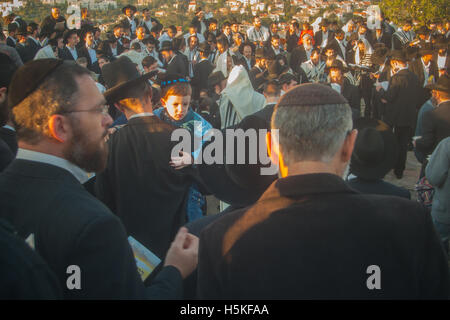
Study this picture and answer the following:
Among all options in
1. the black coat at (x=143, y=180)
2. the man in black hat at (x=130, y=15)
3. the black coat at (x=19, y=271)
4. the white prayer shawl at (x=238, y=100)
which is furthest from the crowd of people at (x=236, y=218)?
the man in black hat at (x=130, y=15)

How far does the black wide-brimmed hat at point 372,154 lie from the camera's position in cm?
253

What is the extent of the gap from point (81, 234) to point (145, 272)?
80 cm

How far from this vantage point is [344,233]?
1169 mm

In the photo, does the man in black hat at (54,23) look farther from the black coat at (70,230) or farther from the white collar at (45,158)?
the black coat at (70,230)

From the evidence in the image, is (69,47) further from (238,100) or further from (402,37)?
(402,37)

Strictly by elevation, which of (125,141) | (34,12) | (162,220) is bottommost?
(162,220)

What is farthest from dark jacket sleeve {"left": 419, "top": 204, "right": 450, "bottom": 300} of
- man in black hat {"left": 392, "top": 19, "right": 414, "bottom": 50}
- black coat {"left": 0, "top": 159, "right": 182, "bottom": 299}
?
man in black hat {"left": 392, "top": 19, "right": 414, "bottom": 50}

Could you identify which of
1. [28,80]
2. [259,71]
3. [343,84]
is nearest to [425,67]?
[343,84]

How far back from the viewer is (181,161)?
2820 mm

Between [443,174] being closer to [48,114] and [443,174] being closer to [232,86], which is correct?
[232,86]

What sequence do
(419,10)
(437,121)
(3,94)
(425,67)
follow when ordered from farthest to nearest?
(419,10)
(425,67)
(437,121)
(3,94)

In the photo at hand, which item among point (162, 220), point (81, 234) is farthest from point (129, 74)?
point (81, 234)

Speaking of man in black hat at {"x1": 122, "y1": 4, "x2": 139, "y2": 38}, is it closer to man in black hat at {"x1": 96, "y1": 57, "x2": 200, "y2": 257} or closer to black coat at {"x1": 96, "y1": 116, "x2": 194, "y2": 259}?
man in black hat at {"x1": 96, "y1": 57, "x2": 200, "y2": 257}

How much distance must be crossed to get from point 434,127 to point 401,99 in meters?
2.17
